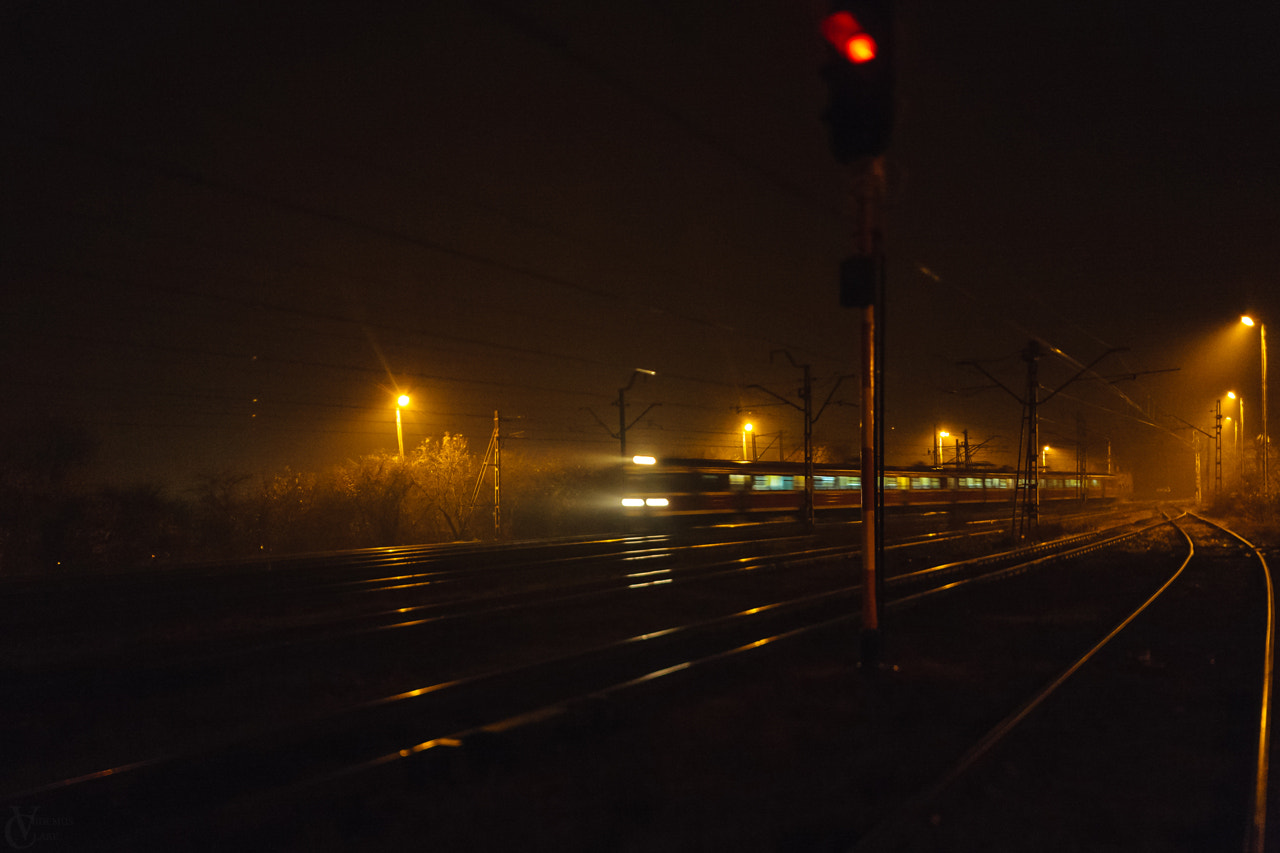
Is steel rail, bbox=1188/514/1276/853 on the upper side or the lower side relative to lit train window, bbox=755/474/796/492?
lower

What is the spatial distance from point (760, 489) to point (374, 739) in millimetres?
28195

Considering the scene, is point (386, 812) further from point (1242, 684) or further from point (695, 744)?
point (1242, 684)

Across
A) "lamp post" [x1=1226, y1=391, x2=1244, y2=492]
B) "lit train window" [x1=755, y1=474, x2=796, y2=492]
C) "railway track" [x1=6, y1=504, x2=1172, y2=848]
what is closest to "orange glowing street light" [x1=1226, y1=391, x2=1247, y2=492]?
"lamp post" [x1=1226, y1=391, x2=1244, y2=492]

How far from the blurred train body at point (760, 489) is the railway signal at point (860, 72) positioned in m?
23.9

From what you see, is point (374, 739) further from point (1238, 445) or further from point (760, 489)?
point (1238, 445)

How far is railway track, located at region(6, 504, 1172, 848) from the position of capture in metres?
4.70

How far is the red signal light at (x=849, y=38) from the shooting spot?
5.22 m

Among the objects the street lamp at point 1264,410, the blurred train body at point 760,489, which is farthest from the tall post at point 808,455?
the street lamp at point 1264,410

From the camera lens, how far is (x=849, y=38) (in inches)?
208

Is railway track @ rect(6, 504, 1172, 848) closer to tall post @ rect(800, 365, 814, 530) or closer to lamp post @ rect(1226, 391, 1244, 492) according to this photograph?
tall post @ rect(800, 365, 814, 530)

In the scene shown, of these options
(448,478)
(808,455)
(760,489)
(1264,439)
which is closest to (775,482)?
(760,489)

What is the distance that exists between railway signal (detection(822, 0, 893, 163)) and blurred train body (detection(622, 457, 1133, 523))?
78.4ft

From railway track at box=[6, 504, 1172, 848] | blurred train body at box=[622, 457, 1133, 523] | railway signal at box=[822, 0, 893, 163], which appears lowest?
railway track at box=[6, 504, 1172, 848]

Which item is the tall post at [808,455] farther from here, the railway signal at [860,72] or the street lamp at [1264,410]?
the railway signal at [860,72]
